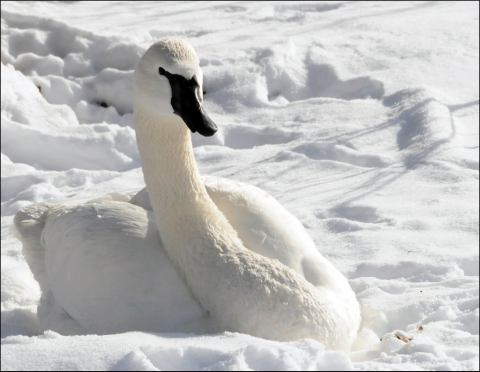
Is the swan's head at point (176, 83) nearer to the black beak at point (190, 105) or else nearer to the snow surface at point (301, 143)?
the black beak at point (190, 105)

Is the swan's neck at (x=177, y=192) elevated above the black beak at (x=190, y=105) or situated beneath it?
situated beneath

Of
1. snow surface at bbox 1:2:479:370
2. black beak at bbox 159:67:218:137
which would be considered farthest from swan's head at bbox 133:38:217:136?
snow surface at bbox 1:2:479:370

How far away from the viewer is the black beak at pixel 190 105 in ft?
10.8

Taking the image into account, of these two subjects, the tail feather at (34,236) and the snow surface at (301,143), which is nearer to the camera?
the snow surface at (301,143)

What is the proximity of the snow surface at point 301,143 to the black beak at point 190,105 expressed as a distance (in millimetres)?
932

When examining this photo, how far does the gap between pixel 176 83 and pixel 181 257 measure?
83cm

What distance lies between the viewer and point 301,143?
6.14m

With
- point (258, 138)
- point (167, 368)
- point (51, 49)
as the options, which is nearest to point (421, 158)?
point (258, 138)

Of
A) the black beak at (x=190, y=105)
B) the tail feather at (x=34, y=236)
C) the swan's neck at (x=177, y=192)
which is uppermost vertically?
the black beak at (x=190, y=105)

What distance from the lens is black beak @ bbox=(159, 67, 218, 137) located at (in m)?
3.28

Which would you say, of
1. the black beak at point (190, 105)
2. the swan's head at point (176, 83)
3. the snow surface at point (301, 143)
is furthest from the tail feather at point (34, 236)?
the black beak at point (190, 105)

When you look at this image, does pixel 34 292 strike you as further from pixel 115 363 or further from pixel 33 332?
pixel 115 363

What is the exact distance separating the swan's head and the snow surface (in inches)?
38.9

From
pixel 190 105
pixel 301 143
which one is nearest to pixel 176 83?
pixel 190 105
